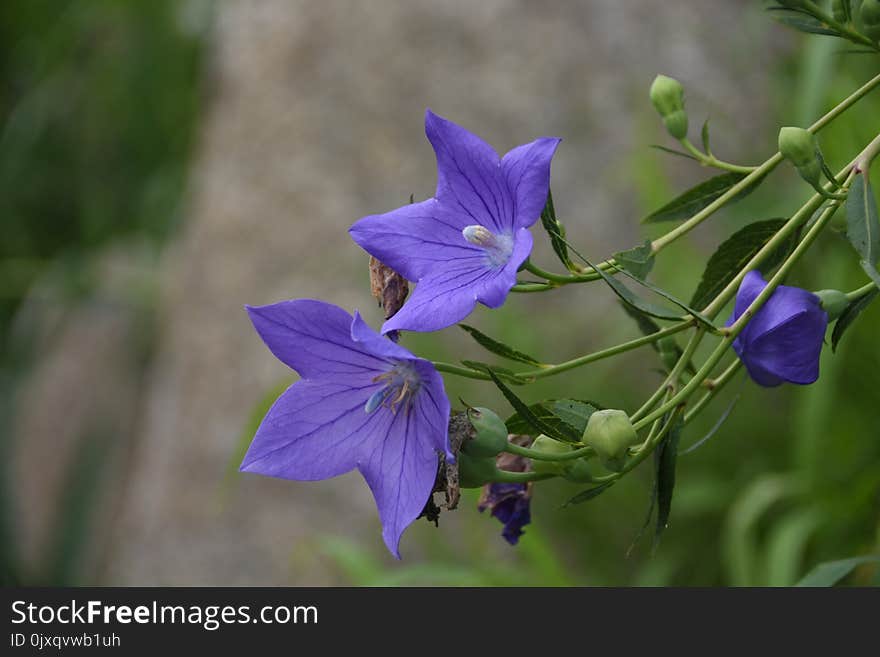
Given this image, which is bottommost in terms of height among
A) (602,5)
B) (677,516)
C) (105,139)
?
(677,516)

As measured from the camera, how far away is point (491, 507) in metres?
0.52

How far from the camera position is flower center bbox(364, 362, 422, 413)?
1.56ft

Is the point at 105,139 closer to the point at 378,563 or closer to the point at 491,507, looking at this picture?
the point at 378,563

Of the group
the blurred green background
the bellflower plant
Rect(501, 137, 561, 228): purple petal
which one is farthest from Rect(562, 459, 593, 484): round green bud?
the blurred green background

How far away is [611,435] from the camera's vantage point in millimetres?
403

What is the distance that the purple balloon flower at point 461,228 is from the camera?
0.43 m

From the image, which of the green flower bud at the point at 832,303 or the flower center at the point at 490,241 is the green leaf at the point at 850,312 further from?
the flower center at the point at 490,241

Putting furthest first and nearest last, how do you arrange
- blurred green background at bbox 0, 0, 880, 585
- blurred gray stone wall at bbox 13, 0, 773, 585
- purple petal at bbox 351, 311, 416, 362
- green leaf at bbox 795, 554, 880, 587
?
blurred gray stone wall at bbox 13, 0, 773, 585
blurred green background at bbox 0, 0, 880, 585
green leaf at bbox 795, 554, 880, 587
purple petal at bbox 351, 311, 416, 362

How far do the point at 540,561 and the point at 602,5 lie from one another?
1.03 m

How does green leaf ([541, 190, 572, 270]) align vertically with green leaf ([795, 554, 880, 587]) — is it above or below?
above

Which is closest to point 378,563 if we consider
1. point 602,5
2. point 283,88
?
point 283,88

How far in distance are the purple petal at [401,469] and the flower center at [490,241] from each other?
0.26 feet

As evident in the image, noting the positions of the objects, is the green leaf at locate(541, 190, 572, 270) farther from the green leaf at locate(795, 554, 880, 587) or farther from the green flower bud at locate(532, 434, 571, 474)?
the green leaf at locate(795, 554, 880, 587)

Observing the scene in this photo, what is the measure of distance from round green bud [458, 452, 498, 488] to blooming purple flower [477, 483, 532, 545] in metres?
0.07
